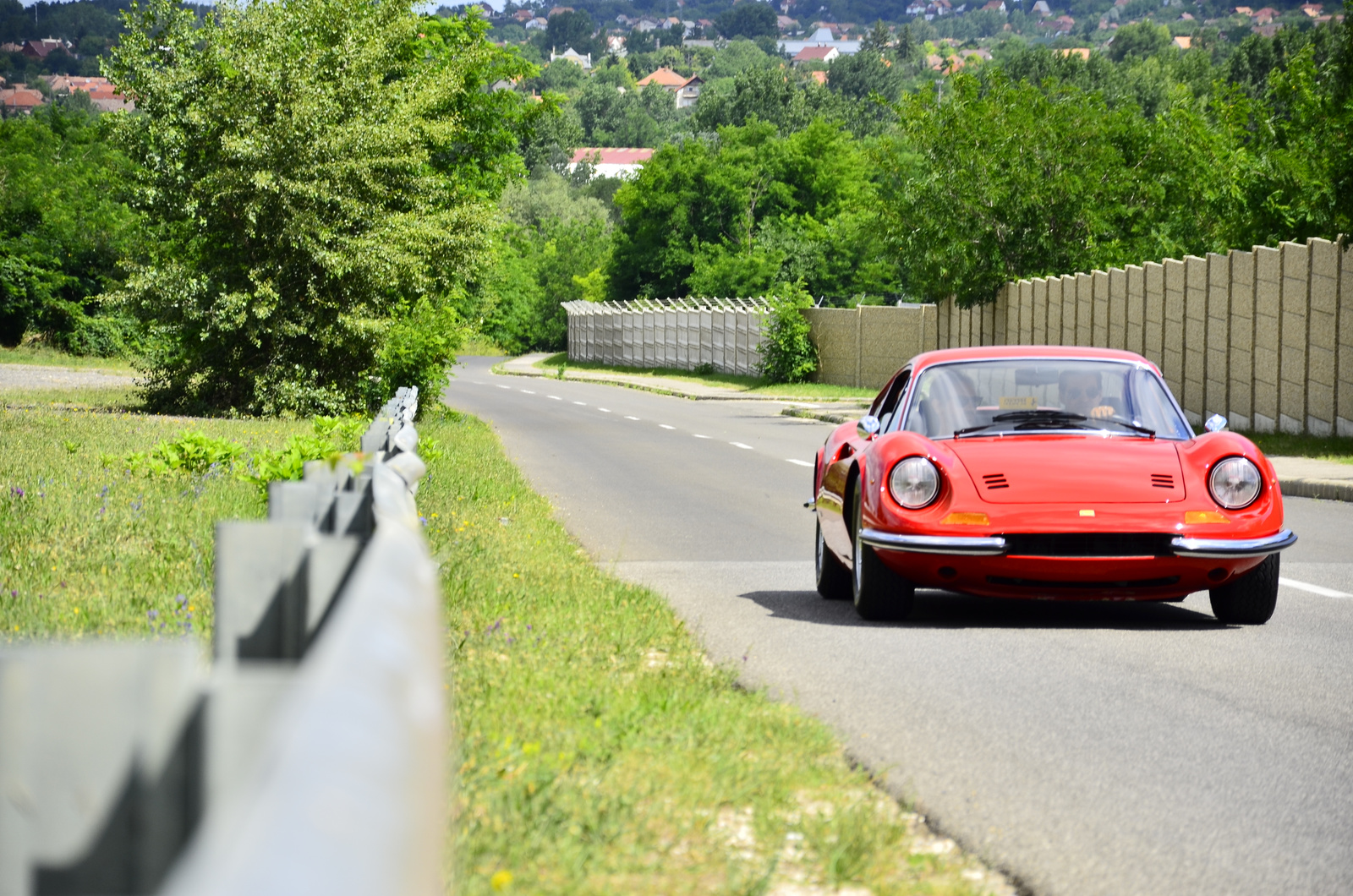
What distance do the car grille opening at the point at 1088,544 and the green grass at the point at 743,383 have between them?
33.1 meters

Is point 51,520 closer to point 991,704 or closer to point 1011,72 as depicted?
point 991,704

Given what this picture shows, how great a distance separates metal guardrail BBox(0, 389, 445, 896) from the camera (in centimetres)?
130

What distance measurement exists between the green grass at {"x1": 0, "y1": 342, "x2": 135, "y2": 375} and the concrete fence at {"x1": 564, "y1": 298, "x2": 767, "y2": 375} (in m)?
18.2

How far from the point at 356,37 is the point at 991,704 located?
21833mm

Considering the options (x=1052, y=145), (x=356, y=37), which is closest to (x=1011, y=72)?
(x=1052, y=145)

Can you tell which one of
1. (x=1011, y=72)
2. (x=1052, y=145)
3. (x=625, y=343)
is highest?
(x=1011, y=72)

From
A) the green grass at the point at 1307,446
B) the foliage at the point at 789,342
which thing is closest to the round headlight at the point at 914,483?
the green grass at the point at 1307,446

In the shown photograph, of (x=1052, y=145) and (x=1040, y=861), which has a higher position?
(x=1052, y=145)

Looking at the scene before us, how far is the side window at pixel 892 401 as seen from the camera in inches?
368

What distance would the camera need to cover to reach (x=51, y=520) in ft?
33.3

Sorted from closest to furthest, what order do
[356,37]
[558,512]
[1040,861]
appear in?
[1040,861], [558,512], [356,37]

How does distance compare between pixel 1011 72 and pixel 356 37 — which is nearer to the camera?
pixel 356 37

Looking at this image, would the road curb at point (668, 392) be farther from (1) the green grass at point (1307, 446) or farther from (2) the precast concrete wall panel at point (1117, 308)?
(1) the green grass at point (1307, 446)

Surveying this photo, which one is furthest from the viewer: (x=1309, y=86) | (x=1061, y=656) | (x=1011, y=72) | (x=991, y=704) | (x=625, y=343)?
(x=1011, y=72)
